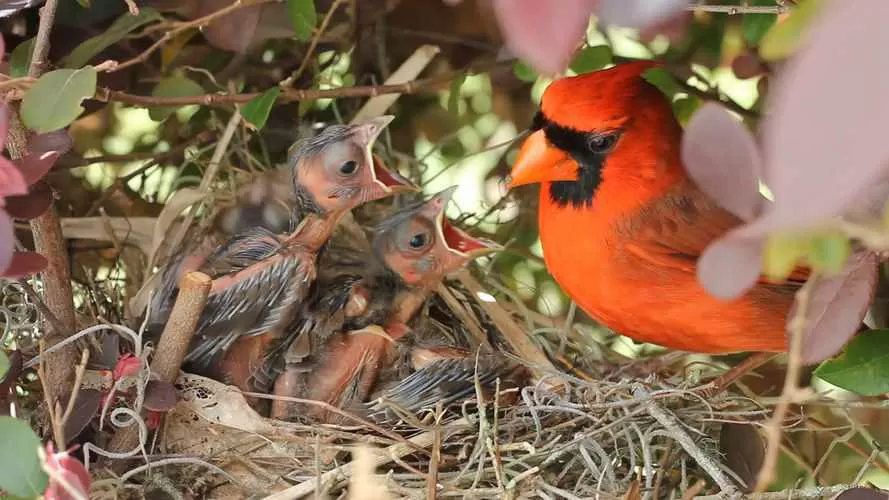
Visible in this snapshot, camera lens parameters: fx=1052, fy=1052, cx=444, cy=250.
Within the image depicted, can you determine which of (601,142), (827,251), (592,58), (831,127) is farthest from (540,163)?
(831,127)

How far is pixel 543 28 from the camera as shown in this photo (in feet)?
1.88

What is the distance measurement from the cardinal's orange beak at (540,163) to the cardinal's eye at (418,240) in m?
0.22

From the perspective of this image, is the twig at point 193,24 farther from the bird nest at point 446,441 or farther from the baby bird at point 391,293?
the baby bird at point 391,293

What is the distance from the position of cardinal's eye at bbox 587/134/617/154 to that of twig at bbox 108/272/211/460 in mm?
663

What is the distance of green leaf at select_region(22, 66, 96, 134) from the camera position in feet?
3.59

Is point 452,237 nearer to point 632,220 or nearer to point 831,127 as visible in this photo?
point 632,220

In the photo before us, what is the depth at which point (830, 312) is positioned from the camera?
0.98 metres

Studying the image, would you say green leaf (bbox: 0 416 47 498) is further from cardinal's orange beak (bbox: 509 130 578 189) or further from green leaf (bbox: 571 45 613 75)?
green leaf (bbox: 571 45 613 75)

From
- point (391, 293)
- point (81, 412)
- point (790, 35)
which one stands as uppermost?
point (790, 35)

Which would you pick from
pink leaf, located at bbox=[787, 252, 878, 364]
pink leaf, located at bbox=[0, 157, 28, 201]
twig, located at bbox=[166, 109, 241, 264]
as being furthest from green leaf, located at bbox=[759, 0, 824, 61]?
twig, located at bbox=[166, 109, 241, 264]

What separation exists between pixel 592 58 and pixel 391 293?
55cm

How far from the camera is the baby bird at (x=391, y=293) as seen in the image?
174cm

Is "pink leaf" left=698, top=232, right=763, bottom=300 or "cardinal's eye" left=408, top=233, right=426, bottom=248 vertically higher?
"pink leaf" left=698, top=232, right=763, bottom=300

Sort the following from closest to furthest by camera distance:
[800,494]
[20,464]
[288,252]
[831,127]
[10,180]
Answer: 1. [831,127]
2. [10,180]
3. [20,464]
4. [800,494]
5. [288,252]
